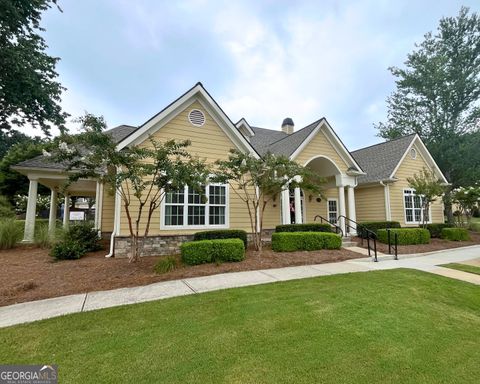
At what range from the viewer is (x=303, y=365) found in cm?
274

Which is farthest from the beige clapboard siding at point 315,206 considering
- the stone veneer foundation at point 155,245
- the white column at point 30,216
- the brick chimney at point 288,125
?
the white column at point 30,216

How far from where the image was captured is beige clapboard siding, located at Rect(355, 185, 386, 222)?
15.8 meters

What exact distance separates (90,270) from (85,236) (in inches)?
126

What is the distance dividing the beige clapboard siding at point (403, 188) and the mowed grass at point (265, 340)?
39.0 ft

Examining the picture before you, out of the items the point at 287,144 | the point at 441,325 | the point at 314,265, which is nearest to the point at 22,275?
the point at 314,265

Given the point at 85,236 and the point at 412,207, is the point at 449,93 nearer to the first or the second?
the point at 412,207

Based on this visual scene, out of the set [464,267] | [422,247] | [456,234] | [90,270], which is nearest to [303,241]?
[464,267]

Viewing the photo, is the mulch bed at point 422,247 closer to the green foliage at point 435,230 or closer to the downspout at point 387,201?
the green foliage at point 435,230

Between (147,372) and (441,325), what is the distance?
427cm

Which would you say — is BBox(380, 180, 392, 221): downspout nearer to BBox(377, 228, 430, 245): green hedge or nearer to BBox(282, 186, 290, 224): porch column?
BBox(377, 228, 430, 245): green hedge

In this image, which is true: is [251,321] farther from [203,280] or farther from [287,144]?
[287,144]

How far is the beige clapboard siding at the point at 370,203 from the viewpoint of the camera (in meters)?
15.8

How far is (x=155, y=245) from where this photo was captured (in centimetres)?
938

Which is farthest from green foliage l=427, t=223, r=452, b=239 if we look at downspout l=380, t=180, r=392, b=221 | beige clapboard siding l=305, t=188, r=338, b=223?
beige clapboard siding l=305, t=188, r=338, b=223
